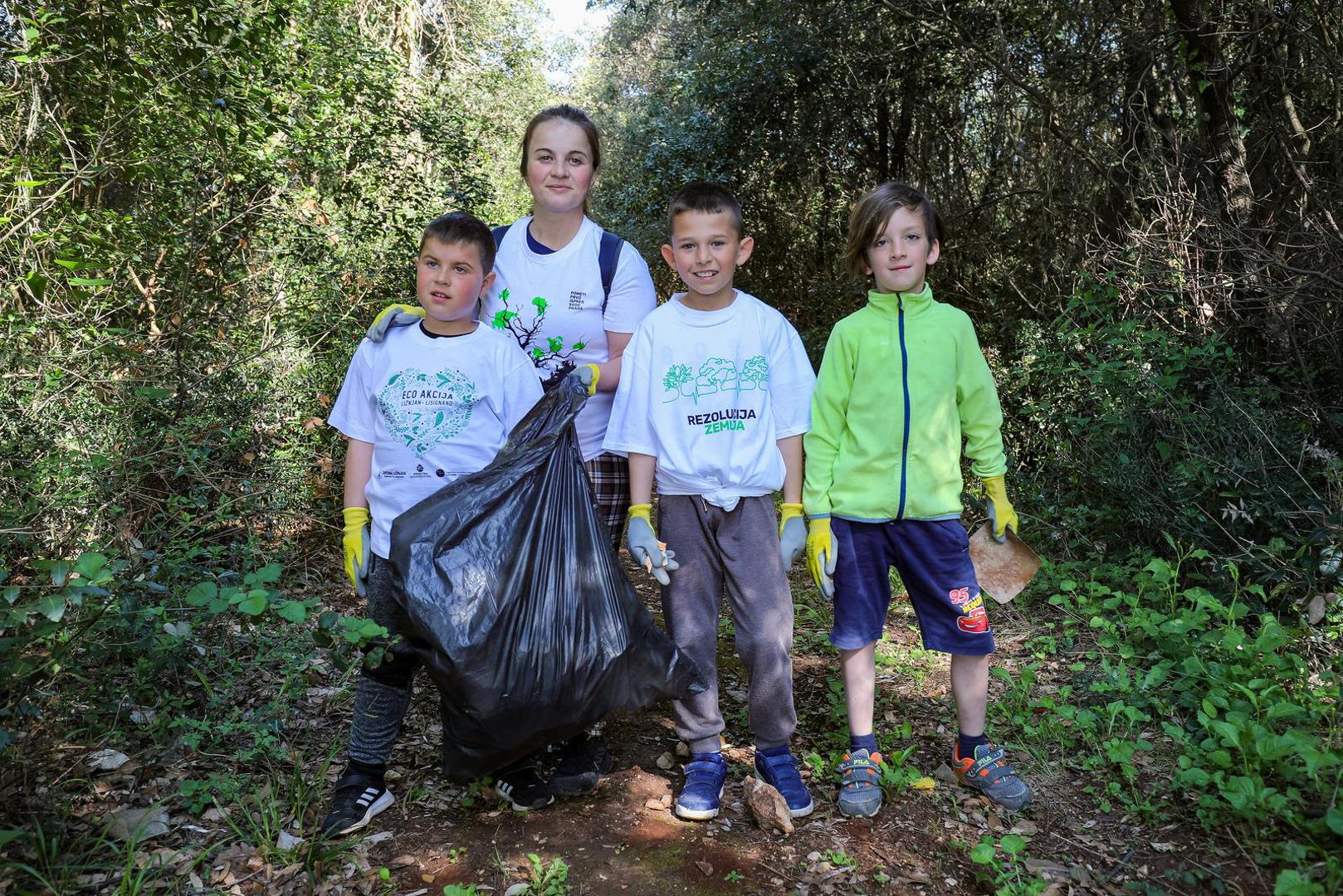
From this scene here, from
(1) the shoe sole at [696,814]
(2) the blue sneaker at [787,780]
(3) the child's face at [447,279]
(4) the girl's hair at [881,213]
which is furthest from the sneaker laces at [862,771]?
(3) the child's face at [447,279]

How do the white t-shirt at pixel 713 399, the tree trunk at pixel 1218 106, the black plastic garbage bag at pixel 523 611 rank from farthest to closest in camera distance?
A: 1. the tree trunk at pixel 1218 106
2. the white t-shirt at pixel 713 399
3. the black plastic garbage bag at pixel 523 611

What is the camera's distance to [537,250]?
277 cm

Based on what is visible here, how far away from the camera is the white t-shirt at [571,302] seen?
8.94 feet

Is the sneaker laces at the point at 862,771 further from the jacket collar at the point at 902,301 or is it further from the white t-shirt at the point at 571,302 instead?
the jacket collar at the point at 902,301

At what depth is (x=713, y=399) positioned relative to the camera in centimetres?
254

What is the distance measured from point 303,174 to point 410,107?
1.26 meters

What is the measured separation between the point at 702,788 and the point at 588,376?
1226 mm

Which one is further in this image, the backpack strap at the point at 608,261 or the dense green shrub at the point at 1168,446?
the dense green shrub at the point at 1168,446

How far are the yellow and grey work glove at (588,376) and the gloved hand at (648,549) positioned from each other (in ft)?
1.26

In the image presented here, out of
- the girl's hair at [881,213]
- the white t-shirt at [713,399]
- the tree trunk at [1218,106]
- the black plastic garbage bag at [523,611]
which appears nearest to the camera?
the black plastic garbage bag at [523,611]

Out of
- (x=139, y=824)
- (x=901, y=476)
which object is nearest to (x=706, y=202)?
(x=901, y=476)

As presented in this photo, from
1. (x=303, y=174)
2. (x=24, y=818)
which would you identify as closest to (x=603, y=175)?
(x=303, y=174)

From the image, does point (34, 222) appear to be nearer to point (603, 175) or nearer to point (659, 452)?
point (659, 452)

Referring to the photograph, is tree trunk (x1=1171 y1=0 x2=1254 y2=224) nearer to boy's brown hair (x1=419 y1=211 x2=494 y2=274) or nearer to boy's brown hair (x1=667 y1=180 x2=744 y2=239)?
boy's brown hair (x1=667 y1=180 x2=744 y2=239)
